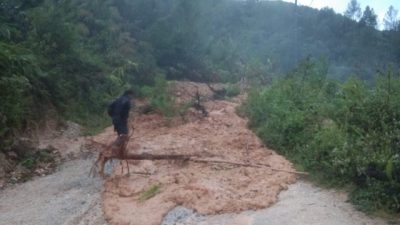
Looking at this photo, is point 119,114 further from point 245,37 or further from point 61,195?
point 245,37

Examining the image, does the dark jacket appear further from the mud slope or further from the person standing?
the mud slope

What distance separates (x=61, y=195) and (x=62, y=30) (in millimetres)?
8351

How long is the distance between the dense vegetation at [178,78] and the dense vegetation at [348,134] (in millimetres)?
24

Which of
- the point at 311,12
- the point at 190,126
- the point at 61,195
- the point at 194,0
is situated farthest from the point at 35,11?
the point at 311,12

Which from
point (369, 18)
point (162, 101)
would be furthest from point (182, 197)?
point (369, 18)

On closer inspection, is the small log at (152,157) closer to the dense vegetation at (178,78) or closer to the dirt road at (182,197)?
the dirt road at (182,197)

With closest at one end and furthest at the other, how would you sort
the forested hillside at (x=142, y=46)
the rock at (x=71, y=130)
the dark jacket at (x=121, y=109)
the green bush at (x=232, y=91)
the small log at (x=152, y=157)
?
the small log at (x=152, y=157)
the dark jacket at (x=121, y=109)
the rock at (x=71, y=130)
the forested hillside at (x=142, y=46)
the green bush at (x=232, y=91)

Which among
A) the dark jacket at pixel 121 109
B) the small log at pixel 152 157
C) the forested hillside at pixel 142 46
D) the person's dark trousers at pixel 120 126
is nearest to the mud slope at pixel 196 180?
the small log at pixel 152 157

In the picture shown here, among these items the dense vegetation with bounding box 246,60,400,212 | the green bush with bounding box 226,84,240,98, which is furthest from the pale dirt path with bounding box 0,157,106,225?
the green bush with bounding box 226,84,240,98

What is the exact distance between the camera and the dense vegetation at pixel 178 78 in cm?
824

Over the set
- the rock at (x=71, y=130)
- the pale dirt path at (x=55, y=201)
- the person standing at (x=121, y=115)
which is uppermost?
the person standing at (x=121, y=115)

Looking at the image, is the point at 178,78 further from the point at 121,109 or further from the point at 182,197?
the point at 182,197

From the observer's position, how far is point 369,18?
50781 mm

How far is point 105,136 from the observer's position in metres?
13.5
